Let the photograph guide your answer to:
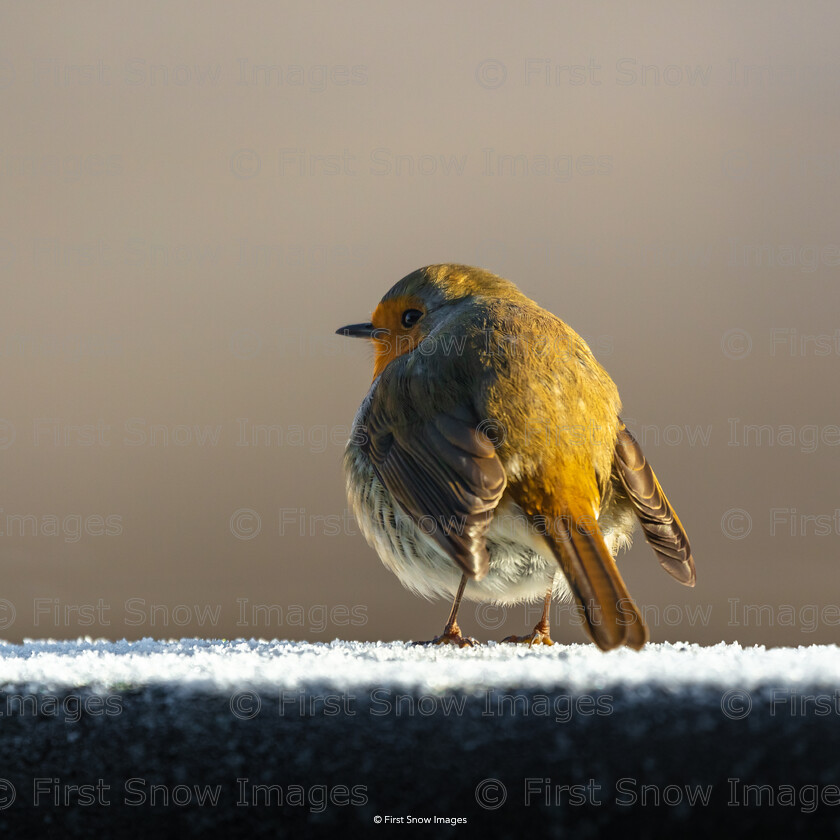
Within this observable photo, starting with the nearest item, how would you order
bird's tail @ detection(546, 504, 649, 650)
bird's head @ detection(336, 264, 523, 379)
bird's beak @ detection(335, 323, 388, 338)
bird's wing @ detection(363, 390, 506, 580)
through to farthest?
1. bird's tail @ detection(546, 504, 649, 650)
2. bird's wing @ detection(363, 390, 506, 580)
3. bird's head @ detection(336, 264, 523, 379)
4. bird's beak @ detection(335, 323, 388, 338)

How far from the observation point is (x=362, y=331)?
266cm

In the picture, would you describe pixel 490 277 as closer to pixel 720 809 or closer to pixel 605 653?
pixel 605 653

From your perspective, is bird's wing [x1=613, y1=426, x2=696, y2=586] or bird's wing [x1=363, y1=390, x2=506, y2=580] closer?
bird's wing [x1=363, y1=390, x2=506, y2=580]

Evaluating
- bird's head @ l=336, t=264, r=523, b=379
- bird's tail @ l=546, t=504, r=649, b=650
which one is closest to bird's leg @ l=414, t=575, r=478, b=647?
bird's tail @ l=546, t=504, r=649, b=650

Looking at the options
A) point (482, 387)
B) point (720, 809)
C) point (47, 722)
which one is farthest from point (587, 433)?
point (47, 722)

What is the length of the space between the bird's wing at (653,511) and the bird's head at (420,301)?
2.08 ft

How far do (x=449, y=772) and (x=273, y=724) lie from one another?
271mm

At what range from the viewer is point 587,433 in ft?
6.49

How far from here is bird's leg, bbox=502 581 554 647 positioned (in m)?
2.21

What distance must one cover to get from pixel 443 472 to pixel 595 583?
43 cm

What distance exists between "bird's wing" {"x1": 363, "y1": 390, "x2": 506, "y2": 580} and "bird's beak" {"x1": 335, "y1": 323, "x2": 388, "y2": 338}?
497mm

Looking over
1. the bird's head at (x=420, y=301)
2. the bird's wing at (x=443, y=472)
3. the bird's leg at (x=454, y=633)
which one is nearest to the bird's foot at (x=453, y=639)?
the bird's leg at (x=454, y=633)

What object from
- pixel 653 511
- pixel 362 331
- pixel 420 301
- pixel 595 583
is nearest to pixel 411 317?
pixel 420 301

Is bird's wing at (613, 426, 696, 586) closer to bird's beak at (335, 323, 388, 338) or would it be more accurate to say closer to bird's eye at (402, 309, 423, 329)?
bird's eye at (402, 309, 423, 329)
